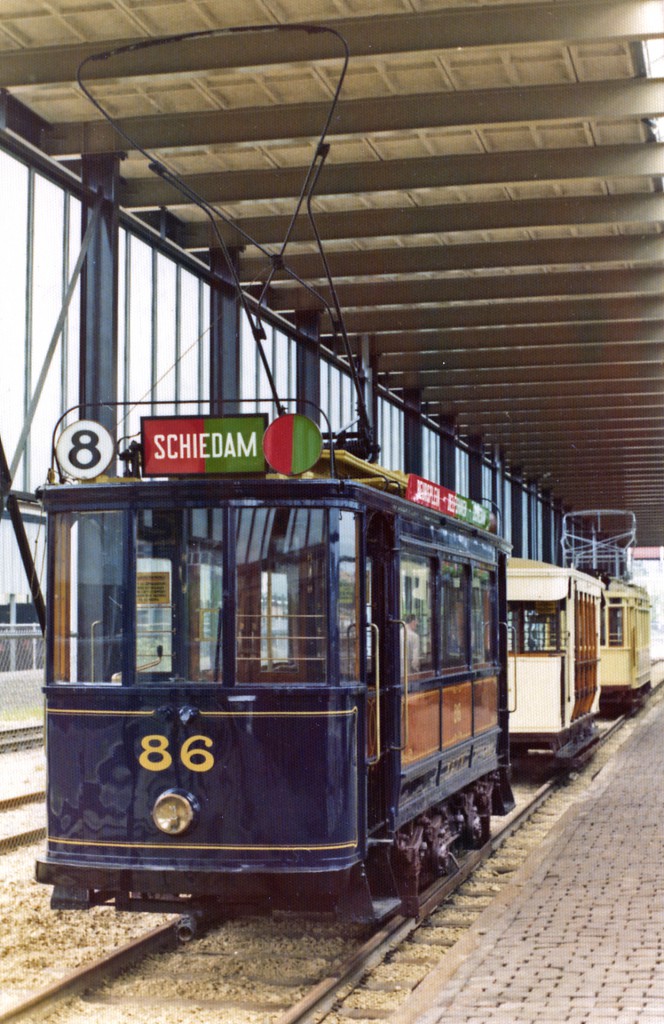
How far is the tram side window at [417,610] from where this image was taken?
762 cm

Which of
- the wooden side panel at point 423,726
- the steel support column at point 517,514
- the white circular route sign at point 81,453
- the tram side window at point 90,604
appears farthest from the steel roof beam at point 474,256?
the steel support column at point 517,514

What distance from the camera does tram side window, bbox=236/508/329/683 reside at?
6.44 metres

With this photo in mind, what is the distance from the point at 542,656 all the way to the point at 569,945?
874cm

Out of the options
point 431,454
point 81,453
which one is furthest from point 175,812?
point 431,454

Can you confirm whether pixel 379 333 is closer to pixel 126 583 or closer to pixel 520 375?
pixel 520 375

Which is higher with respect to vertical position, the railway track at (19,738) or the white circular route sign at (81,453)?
the white circular route sign at (81,453)

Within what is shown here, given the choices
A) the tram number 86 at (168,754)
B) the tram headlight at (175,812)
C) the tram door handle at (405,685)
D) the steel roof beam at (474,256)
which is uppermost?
the steel roof beam at (474,256)

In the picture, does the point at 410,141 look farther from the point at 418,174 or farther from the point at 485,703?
the point at 485,703

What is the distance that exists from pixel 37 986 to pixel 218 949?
108 cm

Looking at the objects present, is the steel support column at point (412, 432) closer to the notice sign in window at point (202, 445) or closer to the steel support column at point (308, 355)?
the steel support column at point (308, 355)

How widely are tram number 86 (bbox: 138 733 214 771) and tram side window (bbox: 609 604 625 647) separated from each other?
748 inches

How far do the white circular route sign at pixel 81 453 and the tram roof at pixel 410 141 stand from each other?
5.99 m

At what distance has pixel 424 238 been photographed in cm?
1886

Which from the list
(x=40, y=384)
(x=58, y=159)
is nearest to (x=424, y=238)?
(x=58, y=159)
